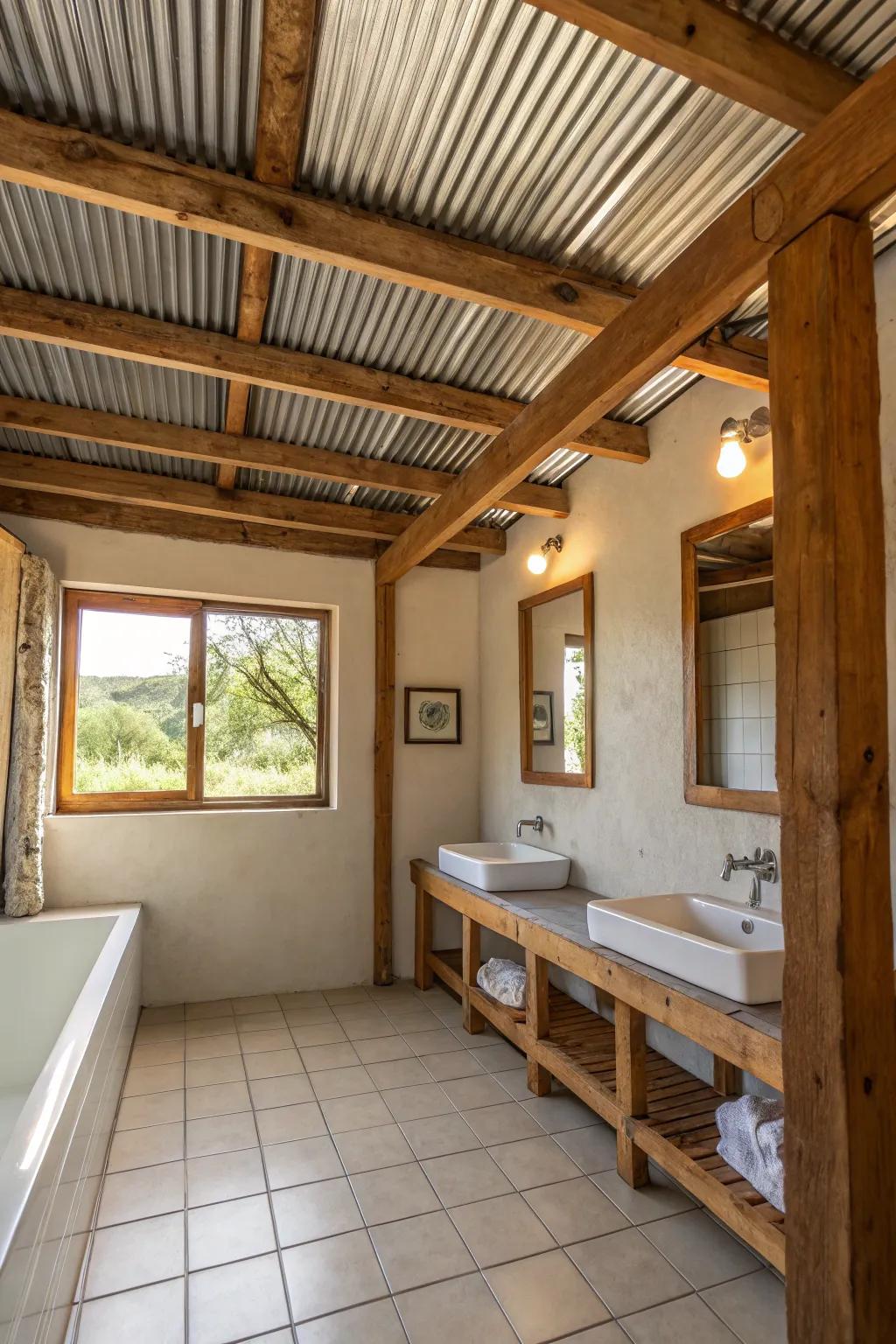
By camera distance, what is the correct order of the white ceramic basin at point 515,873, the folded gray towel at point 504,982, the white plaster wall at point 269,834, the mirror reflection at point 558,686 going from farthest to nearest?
the white plaster wall at point 269,834, the mirror reflection at point 558,686, the white ceramic basin at point 515,873, the folded gray towel at point 504,982

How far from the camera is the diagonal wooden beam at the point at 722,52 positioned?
1225mm

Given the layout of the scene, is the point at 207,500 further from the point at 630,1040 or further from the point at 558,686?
the point at 630,1040

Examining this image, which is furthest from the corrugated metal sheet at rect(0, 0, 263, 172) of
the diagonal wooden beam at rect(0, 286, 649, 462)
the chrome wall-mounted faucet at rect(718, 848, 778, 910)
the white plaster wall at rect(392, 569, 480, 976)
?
the white plaster wall at rect(392, 569, 480, 976)

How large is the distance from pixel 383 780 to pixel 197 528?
1.65 meters

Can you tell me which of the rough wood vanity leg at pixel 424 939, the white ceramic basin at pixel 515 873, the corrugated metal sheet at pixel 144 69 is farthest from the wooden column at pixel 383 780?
the corrugated metal sheet at pixel 144 69

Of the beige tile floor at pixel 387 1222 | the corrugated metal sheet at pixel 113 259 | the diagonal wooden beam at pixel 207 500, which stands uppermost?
the corrugated metal sheet at pixel 113 259

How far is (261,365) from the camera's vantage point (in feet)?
7.90

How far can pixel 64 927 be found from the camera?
3.21m

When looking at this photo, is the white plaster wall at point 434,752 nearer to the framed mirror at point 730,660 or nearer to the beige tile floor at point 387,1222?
the beige tile floor at point 387,1222

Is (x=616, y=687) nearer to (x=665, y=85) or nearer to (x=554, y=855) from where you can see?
(x=554, y=855)

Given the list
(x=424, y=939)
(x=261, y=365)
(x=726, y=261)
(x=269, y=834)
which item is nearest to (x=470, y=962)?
(x=424, y=939)

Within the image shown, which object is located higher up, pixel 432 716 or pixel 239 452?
pixel 239 452

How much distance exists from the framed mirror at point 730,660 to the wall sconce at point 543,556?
0.90 meters

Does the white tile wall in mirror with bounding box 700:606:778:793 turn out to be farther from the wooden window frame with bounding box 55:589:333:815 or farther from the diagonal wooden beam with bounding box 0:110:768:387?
the wooden window frame with bounding box 55:589:333:815
